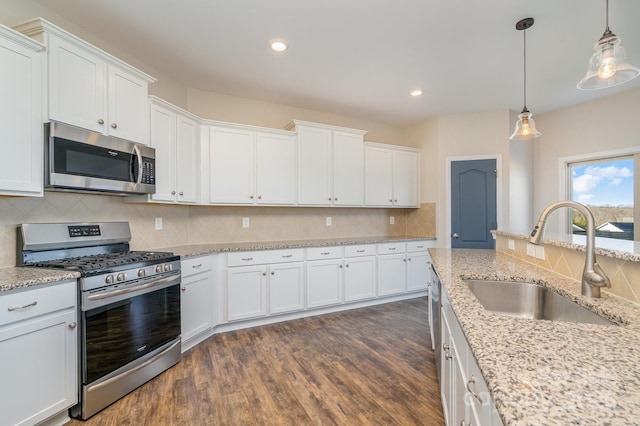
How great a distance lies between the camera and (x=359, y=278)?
3881 millimetres

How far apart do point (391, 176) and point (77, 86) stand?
Answer: 374cm

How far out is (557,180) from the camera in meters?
4.35

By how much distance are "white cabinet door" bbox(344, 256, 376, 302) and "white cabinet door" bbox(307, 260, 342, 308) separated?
0.12 m

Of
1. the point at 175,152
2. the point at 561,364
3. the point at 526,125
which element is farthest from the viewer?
the point at 175,152

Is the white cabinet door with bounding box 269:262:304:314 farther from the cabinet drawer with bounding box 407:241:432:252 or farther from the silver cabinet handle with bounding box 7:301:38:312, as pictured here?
the silver cabinet handle with bounding box 7:301:38:312

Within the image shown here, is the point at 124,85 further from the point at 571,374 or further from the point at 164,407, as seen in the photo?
the point at 571,374

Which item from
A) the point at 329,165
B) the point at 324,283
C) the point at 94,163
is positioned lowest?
the point at 324,283

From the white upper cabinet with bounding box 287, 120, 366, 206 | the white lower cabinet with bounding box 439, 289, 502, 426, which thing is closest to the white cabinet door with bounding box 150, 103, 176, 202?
the white upper cabinet with bounding box 287, 120, 366, 206

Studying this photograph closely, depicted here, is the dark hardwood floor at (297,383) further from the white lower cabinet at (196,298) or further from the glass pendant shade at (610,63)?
the glass pendant shade at (610,63)

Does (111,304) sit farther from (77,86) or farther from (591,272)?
(591,272)

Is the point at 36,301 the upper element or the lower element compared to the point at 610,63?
lower

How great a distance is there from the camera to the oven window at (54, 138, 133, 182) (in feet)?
6.36

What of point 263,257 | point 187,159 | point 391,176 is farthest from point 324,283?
point 187,159

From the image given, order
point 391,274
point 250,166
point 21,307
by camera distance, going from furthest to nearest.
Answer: point 391,274 < point 250,166 < point 21,307
